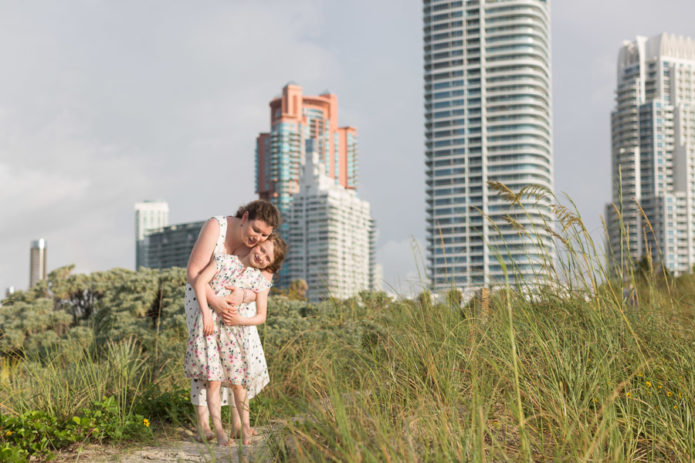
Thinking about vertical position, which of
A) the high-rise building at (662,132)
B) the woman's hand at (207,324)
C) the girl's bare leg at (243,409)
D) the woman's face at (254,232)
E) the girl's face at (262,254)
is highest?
the high-rise building at (662,132)

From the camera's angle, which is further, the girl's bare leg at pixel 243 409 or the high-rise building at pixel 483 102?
the high-rise building at pixel 483 102

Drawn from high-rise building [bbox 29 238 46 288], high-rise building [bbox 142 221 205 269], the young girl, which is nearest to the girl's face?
the young girl

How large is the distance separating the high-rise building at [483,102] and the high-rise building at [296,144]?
2086 inches

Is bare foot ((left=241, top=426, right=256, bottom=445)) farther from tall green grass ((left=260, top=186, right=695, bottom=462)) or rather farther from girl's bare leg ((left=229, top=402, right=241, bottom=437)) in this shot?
tall green grass ((left=260, top=186, right=695, bottom=462))

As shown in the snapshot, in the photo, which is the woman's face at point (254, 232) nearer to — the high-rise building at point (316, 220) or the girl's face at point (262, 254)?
the girl's face at point (262, 254)

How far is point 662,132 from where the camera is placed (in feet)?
328

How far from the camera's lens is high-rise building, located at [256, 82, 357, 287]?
15212cm

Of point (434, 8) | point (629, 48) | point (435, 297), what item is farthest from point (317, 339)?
point (629, 48)

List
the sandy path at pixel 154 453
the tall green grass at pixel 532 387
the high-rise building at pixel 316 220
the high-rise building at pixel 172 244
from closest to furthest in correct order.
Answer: the tall green grass at pixel 532 387 < the sandy path at pixel 154 453 < the high-rise building at pixel 316 220 < the high-rise building at pixel 172 244

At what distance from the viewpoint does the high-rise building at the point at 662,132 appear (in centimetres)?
9606

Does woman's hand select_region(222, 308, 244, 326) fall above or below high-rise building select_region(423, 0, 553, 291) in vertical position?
below

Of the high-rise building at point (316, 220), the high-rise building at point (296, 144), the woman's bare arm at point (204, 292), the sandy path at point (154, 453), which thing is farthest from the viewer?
the high-rise building at point (296, 144)

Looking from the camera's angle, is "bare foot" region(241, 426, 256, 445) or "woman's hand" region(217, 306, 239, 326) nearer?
"bare foot" region(241, 426, 256, 445)

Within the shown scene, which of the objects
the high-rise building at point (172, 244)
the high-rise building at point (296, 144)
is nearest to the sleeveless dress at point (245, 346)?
the high-rise building at point (172, 244)
